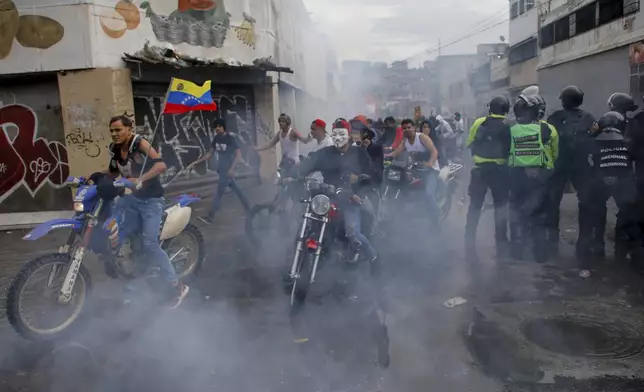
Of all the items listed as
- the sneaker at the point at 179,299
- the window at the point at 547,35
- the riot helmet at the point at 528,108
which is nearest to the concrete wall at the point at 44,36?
the sneaker at the point at 179,299

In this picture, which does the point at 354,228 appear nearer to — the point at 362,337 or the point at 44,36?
the point at 362,337

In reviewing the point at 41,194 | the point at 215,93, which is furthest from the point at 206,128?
the point at 41,194

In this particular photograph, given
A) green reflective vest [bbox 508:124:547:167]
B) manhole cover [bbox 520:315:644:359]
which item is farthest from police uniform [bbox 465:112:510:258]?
manhole cover [bbox 520:315:644:359]

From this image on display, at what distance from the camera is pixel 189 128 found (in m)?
12.0

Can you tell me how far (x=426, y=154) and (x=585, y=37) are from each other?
15.8m

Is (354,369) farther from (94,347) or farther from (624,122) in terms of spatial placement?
(624,122)

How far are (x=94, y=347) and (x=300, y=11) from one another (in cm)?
1784

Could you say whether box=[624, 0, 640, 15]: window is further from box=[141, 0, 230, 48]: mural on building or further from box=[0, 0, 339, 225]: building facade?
box=[141, 0, 230, 48]: mural on building

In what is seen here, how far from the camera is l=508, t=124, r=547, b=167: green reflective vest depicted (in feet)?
20.2

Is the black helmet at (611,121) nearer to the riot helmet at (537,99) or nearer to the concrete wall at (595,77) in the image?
the riot helmet at (537,99)

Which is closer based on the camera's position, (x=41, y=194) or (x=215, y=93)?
(x=41, y=194)

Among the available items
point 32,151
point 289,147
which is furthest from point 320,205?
point 32,151

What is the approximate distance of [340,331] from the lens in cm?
448

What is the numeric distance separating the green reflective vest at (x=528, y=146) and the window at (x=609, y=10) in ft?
46.2
